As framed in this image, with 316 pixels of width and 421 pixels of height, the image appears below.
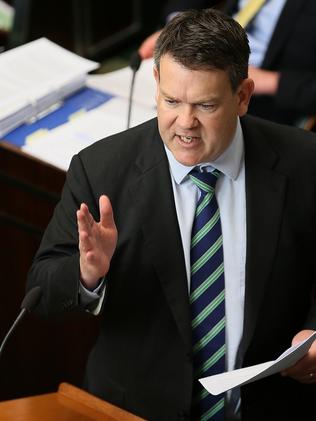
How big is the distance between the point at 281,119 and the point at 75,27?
6.65ft

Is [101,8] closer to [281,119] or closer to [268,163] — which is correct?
[281,119]

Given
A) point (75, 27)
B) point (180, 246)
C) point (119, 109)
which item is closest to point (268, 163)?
point (180, 246)

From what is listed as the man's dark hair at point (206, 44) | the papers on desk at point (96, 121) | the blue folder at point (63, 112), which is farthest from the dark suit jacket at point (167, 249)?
the blue folder at point (63, 112)

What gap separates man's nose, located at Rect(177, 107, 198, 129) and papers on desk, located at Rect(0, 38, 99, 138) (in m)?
1.02

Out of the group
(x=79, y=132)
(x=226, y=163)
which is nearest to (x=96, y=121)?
(x=79, y=132)

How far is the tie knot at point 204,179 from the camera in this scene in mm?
1770

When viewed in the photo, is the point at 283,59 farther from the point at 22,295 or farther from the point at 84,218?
the point at 84,218

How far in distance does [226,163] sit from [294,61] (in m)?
1.30

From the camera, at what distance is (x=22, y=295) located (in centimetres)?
269

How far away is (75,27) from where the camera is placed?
4723 millimetres

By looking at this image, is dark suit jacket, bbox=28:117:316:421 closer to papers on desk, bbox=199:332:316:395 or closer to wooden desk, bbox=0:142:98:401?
papers on desk, bbox=199:332:316:395

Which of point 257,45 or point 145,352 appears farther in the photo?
point 257,45

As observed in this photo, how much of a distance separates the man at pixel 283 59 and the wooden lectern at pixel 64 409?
145cm

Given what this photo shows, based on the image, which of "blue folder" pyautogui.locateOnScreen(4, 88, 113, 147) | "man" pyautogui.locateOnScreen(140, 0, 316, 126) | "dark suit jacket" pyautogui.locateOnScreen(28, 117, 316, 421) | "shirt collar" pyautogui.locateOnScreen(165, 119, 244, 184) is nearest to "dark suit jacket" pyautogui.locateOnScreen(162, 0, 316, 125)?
"man" pyautogui.locateOnScreen(140, 0, 316, 126)
